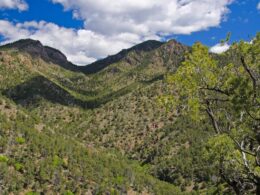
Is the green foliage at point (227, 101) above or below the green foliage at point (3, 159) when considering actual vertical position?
above

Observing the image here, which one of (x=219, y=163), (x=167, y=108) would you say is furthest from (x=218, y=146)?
(x=167, y=108)

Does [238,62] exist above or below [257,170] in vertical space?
above

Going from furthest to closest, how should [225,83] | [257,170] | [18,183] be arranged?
[18,183]
[225,83]
[257,170]

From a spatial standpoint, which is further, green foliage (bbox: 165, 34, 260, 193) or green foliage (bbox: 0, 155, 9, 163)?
green foliage (bbox: 0, 155, 9, 163)

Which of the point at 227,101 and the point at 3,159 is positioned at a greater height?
the point at 227,101

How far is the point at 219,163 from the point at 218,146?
52.1 inches

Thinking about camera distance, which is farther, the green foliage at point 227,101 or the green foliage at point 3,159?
the green foliage at point 3,159

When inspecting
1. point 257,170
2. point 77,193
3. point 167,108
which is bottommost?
point 77,193

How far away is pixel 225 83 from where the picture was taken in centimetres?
1992

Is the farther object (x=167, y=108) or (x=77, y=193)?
(x=77, y=193)

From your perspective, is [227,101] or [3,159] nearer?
[227,101]

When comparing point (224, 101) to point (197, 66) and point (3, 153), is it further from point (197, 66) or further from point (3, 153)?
point (3, 153)

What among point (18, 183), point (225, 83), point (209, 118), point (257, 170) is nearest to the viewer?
point (257, 170)

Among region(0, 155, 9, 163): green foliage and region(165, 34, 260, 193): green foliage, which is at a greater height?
region(165, 34, 260, 193): green foliage
